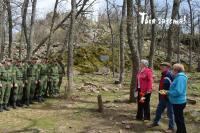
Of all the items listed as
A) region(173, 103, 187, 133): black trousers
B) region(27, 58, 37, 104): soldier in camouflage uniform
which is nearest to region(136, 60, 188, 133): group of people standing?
region(173, 103, 187, 133): black trousers

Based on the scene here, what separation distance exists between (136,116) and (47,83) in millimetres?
6265

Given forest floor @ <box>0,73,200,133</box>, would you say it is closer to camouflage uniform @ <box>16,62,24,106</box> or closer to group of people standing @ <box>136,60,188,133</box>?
group of people standing @ <box>136,60,188,133</box>

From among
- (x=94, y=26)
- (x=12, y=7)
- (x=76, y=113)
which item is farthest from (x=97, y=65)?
(x=76, y=113)

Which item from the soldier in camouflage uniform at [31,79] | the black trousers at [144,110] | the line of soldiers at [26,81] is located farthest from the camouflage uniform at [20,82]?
the black trousers at [144,110]

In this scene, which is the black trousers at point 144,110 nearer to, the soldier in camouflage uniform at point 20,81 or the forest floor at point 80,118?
the forest floor at point 80,118

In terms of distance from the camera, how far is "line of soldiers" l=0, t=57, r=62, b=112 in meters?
13.9

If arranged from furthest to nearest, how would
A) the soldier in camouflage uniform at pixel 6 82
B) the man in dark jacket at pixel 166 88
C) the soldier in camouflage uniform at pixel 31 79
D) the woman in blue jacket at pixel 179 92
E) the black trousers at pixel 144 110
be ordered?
1. the soldier in camouflage uniform at pixel 31 79
2. the soldier in camouflage uniform at pixel 6 82
3. the black trousers at pixel 144 110
4. the man in dark jacket at pixel 166 88
5. the woman in blue jacket at pixel 179 92

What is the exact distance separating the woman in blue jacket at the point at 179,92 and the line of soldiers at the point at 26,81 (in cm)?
652

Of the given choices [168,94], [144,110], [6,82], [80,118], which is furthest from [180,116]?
[6,82]

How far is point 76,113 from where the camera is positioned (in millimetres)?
13180

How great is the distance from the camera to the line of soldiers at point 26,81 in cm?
1393

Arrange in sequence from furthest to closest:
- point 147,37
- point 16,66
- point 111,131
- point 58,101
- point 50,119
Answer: point 147,37 < point 58,101 < point 16,66 < point 50,119 < point 111,131

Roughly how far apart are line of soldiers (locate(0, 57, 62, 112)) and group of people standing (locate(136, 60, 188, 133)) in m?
4.86

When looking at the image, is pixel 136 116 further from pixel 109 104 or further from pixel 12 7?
pixel 12 7
